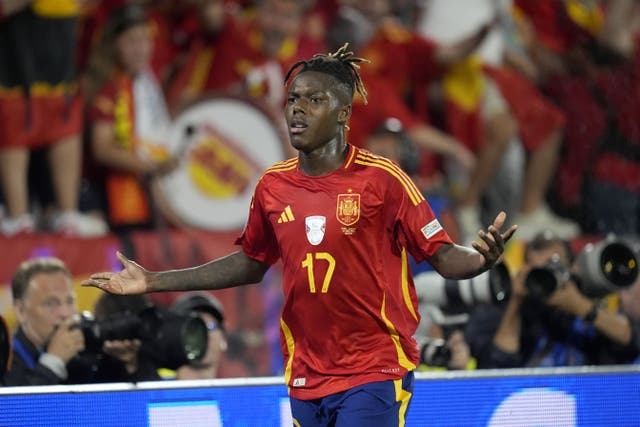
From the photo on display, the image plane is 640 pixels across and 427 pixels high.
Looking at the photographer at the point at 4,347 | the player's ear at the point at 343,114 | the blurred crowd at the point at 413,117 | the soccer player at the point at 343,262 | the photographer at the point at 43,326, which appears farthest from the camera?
the blurred crowd at the point at 413,117

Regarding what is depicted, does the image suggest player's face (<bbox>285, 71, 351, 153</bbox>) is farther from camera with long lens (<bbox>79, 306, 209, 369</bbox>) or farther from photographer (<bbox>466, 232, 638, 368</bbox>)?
photographer (<bbox>466, 232, 638, 368</bbox>)

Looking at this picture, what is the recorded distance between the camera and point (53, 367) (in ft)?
17.1

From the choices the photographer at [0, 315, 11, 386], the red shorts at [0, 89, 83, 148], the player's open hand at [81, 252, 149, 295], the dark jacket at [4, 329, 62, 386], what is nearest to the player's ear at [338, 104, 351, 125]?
the player's open hand at [81, 252, 149, 295]

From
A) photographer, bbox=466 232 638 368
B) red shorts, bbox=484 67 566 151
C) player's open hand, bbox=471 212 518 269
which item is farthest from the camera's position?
red shorts, bbox=484 67 566 151

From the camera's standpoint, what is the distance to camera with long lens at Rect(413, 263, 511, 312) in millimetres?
5590

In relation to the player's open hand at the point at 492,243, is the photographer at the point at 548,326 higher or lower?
lower

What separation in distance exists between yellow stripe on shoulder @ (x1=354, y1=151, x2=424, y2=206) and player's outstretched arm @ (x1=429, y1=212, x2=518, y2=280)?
Result: 19 centimetres

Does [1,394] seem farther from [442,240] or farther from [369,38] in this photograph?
[369,38]

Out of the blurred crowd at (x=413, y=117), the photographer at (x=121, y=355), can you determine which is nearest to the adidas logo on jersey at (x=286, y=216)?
the photographer at (x=121, y=355)

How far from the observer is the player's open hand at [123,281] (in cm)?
425

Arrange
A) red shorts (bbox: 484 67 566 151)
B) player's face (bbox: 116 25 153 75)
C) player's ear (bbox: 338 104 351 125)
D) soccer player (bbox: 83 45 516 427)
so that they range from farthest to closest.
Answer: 1. red shorts (bbox: 484 67 566 151)
2. player's face (bbox: 116 25 153 75)
3. player's ear (bbox: 338 104 351 125)
4. soccer player (bbox: 83 45 516 427)

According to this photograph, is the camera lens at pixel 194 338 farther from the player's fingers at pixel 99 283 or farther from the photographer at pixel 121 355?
the player's fingers at pixel 99 283

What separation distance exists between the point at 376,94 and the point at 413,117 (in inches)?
14.7

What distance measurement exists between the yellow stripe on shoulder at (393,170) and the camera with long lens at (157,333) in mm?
1279
